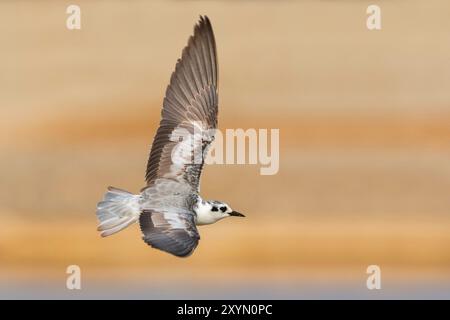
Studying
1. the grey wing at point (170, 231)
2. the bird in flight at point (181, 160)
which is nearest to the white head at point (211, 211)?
the bird in flight at point (181, 160)

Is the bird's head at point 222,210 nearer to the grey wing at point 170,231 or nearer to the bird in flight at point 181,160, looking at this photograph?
the bird in flight at point 181,160

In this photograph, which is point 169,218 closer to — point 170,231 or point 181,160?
point 170,231

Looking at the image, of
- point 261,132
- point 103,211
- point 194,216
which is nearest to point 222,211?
point 194,216

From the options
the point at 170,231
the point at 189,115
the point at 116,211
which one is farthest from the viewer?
the point at 189,115

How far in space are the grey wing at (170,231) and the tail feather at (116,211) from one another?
7 centimetres

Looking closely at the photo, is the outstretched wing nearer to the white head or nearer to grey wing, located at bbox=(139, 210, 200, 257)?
the white head

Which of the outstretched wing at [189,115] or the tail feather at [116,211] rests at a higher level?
the outstretched wing at [189,115]

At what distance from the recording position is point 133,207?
3541mm

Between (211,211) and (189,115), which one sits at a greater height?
(189,115)

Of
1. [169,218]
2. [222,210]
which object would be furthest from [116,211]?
[222,210]

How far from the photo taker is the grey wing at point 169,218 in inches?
128

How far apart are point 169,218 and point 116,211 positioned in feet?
0.87

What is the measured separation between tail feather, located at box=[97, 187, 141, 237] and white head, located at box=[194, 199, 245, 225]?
226 mm

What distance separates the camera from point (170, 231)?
3332mm
